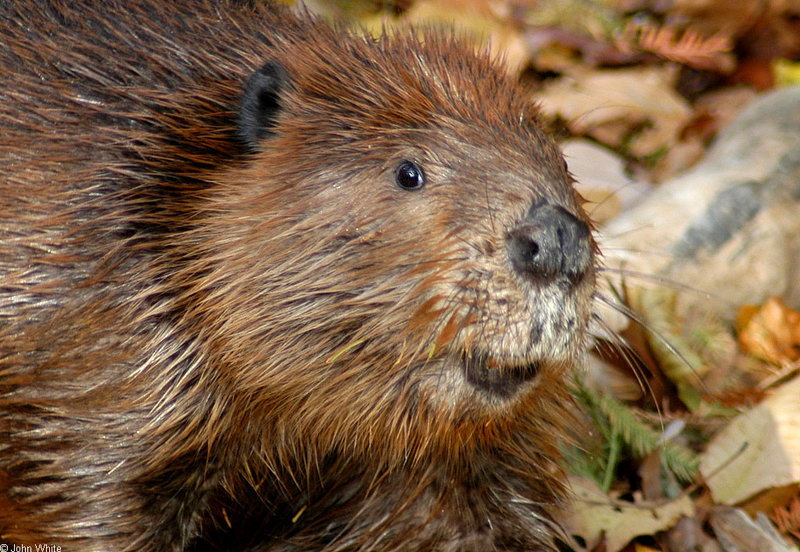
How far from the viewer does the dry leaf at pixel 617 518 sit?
153 inches

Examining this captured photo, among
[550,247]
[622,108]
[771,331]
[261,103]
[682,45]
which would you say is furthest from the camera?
[682,45]

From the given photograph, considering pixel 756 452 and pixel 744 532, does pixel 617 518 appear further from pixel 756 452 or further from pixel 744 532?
pixel 756 452

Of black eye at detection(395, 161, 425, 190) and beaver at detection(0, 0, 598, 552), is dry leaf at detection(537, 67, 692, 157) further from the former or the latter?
black eye at detection(395, 161, 425, 190)

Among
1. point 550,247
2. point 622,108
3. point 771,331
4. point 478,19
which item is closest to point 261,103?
point 550,247

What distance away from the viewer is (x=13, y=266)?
3209 mm

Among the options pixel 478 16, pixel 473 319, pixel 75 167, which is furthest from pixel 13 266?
pixel 478 16

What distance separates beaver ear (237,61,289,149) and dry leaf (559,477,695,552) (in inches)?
73.4

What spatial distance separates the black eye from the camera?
9.86 feet

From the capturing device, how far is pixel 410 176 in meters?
3.02

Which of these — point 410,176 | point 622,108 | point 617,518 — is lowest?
point 617,518

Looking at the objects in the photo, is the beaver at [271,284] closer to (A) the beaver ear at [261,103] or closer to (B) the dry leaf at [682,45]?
(A) the beaver ear at [261,103]

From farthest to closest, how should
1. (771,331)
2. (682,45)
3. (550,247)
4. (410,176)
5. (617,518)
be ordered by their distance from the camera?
(682,45), (771,331), (617,518), (410,176), (550,247)

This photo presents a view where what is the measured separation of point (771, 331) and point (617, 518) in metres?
1.33

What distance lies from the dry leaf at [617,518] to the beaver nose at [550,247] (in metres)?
1.48
